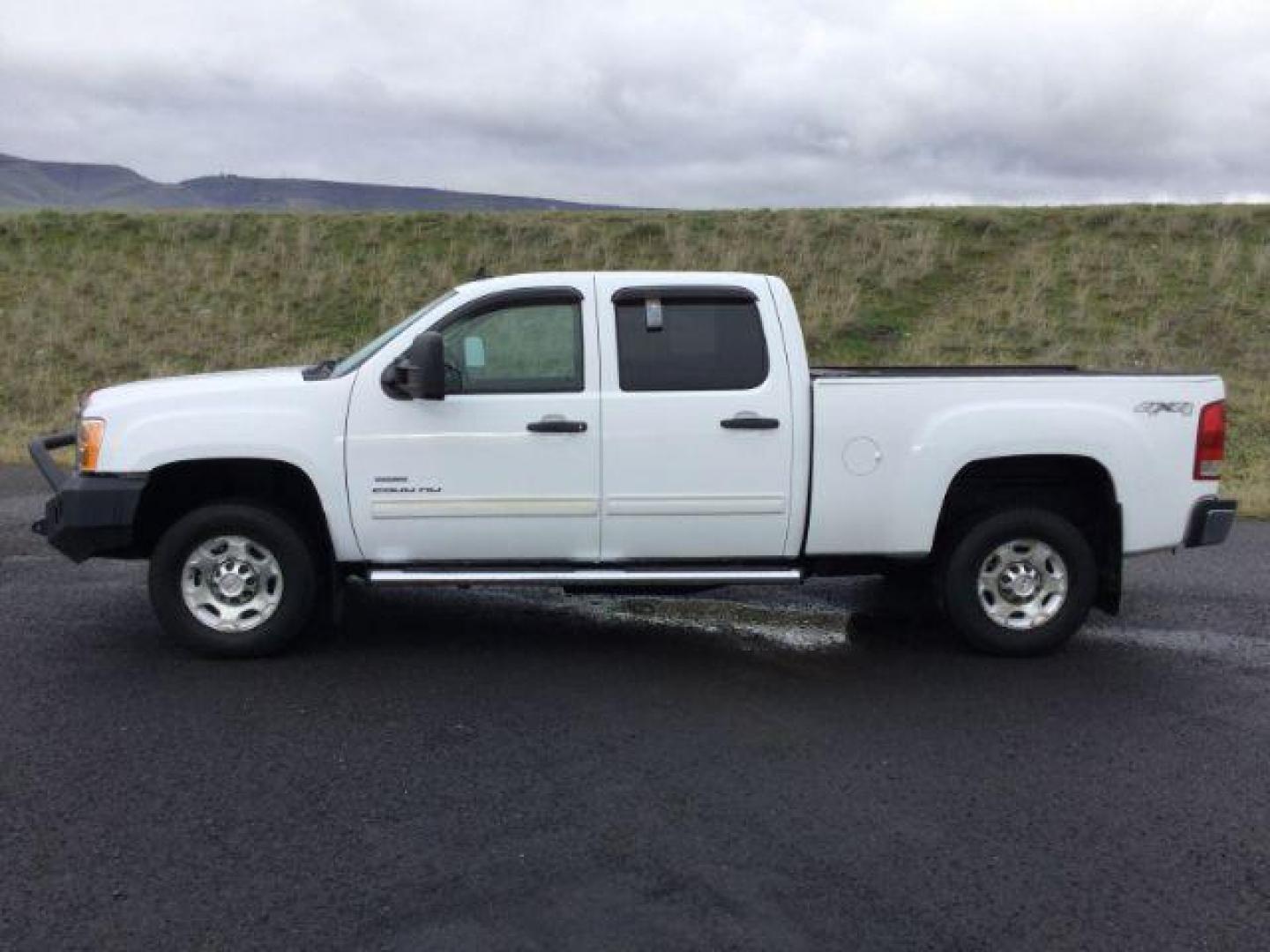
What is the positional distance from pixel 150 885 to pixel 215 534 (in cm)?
252

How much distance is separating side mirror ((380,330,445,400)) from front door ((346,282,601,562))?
0.06 m

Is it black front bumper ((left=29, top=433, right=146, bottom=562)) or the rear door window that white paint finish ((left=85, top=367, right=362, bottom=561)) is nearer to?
black front bumper ((left=29, top=433, right=146, bottom=562))

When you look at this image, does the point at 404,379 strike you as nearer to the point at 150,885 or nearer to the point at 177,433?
the point at 177,433

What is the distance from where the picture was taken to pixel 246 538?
5852 millimetres

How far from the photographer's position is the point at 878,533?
5.91m

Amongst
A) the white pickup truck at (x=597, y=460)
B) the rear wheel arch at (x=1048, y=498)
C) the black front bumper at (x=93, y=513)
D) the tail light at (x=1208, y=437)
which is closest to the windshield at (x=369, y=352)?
the white pickup truck at (x=597, y=460)

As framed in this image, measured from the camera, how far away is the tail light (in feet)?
19.4

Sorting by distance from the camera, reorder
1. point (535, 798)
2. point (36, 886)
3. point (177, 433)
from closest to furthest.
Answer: point (36, 886) < point (535, 798) < point (177, 433)

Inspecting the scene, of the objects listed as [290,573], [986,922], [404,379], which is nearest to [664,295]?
[404,379]

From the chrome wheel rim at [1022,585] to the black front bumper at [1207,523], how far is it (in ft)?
2.30

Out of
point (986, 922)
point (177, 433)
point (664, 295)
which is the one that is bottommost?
point (986, 922)

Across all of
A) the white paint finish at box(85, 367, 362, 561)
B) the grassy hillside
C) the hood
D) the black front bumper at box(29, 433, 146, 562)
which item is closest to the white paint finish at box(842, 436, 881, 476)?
the white paint finish at box(85, 367, 362, 561)

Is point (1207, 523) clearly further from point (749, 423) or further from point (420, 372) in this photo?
point (420, 372)

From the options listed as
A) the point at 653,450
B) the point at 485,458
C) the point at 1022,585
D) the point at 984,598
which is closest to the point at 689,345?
the point at 653,450
